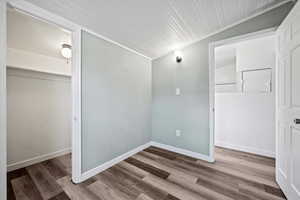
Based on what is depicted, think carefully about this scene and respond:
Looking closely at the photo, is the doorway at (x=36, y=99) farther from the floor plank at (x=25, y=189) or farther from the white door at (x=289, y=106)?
the white door at (x=289, y=106)

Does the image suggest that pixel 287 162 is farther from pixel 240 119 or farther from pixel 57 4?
pixel 57 4

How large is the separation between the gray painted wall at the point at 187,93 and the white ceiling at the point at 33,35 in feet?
6.38

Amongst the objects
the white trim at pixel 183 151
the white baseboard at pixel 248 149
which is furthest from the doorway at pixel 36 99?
the white baseboard at pixel 248 149

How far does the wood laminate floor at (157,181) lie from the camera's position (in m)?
1.36

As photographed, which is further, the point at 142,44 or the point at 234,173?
the point at 142,44

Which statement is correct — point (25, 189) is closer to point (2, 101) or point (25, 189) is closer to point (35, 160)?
point (35, 160)

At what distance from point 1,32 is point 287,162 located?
3.15 m

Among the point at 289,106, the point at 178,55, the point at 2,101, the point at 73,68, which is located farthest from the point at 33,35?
the point at 289,106

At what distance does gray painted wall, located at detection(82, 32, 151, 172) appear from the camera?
1665mm

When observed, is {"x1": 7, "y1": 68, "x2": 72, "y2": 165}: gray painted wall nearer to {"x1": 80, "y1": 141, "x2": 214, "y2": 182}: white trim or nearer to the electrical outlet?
{"x1": 80, "y1": 141, "x2": 214, "y2": 182}: white trim

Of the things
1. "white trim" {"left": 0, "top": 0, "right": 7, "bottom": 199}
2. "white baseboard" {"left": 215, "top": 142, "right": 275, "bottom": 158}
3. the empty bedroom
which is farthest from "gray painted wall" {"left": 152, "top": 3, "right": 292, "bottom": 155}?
"white trim" {"left": 0, "top": 0, "right": 7, "bottom": 199}

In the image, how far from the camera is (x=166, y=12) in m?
1.54

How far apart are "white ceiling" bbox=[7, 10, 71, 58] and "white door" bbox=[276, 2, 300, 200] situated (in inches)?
110

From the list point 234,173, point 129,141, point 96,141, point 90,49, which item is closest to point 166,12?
point 90,49
